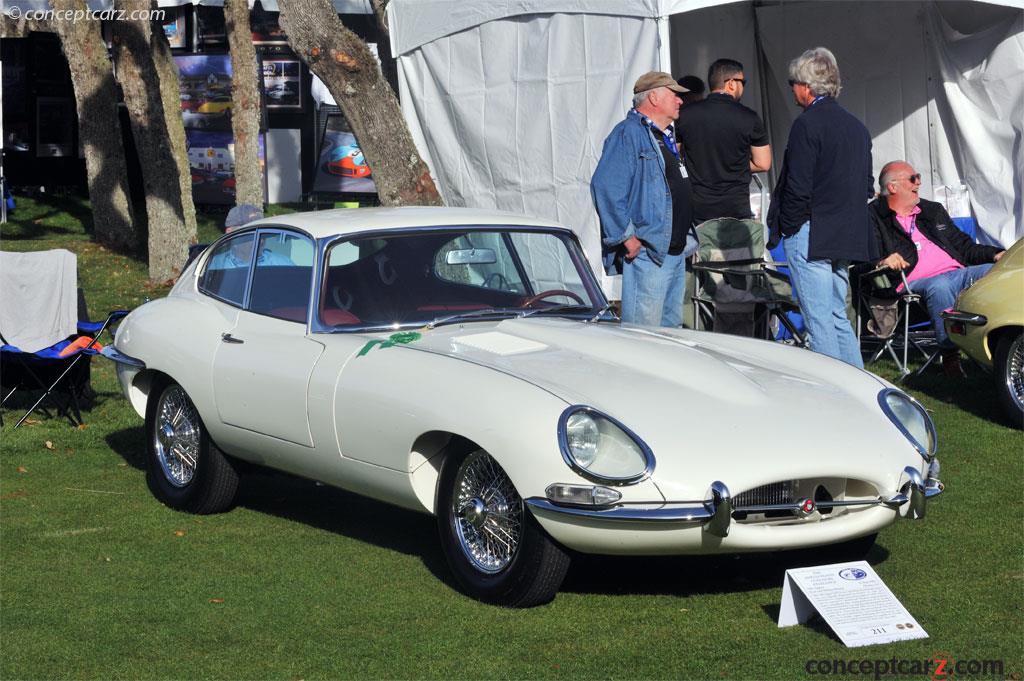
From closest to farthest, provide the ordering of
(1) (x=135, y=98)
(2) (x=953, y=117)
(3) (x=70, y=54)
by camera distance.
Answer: (2) (x=953, y=117), (1) (x=135, y=98), (3) (x=70, y=54)

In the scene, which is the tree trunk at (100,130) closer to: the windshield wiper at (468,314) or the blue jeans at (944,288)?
the blue jeans at (944,288)

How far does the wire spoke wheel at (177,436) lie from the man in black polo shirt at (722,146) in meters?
4.34

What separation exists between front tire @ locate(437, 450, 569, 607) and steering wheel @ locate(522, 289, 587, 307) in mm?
1275

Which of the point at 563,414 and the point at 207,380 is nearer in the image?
the point at 563,414

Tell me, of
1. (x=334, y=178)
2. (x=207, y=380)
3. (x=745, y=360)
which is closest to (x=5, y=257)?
(x=207, y=380)

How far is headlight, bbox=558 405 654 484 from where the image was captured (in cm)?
480

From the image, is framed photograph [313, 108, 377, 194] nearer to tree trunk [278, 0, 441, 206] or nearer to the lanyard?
tree trunk [278, 0, 441, 206]

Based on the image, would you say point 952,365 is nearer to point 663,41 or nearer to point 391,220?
point 663,41

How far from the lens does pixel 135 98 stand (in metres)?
16.1

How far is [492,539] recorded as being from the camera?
5230mm

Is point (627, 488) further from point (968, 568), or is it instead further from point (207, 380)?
point (207, 380)

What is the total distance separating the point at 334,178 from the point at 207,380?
52.9 ft

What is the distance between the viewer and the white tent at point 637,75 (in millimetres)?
11719

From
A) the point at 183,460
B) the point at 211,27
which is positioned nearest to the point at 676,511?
the point at 183,460
